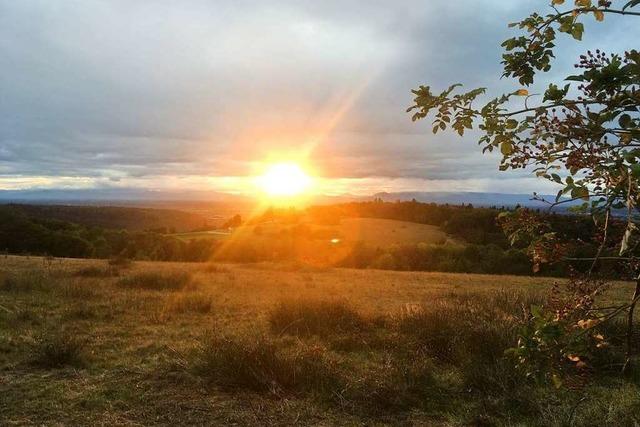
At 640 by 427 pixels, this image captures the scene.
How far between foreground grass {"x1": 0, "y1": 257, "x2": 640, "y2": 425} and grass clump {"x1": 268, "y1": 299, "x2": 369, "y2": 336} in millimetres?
29

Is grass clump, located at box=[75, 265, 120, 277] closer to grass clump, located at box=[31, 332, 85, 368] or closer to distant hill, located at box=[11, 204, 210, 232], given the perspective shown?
grass clump, located at box=[31, 332, 85, 368]

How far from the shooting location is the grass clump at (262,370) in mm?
6414

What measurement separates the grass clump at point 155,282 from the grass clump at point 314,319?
7.25 m

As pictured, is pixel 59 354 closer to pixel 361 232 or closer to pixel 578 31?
pixel 578 31

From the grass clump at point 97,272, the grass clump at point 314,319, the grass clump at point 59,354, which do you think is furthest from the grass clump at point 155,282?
the grass clump at point 59,354

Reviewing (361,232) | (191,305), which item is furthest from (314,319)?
(361,232)

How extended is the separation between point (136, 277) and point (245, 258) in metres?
A: 35.3

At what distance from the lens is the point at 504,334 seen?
8.03 meters

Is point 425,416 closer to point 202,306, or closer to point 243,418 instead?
point 243,418

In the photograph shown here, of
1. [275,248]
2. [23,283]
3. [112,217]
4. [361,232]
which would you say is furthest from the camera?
[112,217]

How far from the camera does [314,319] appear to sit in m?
10.5

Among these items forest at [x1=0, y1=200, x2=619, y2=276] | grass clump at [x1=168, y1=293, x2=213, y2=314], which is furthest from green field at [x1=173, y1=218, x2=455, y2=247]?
grass clump at [x1=168, y1=293, x2=213, y2=314]

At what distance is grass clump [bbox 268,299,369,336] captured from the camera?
9984 millimetres

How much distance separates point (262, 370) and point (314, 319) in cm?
398
